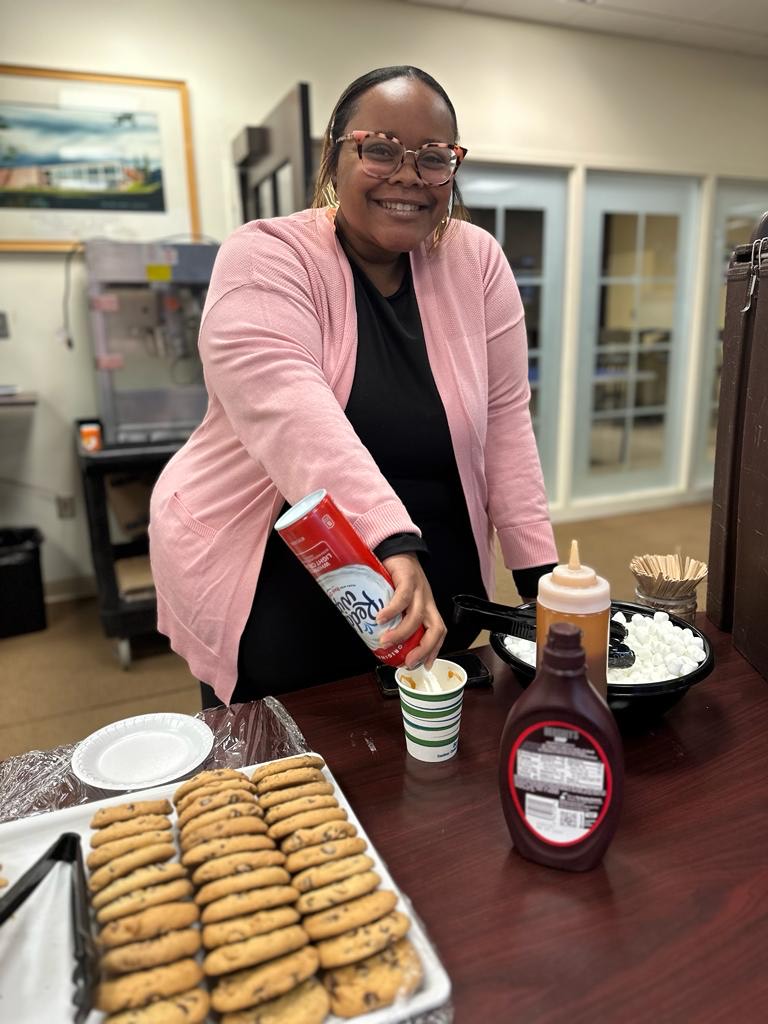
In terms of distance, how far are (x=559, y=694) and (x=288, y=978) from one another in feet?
0.94

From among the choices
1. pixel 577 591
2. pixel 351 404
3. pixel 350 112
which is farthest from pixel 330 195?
pixel 577 591

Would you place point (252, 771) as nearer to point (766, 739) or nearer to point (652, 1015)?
point (652, 1015)

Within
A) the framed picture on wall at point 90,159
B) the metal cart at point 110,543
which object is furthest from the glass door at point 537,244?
the metal cart at point 110,543

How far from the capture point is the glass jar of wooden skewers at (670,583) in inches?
42.3

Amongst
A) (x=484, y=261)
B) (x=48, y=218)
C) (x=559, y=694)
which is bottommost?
(x=559, y=694)

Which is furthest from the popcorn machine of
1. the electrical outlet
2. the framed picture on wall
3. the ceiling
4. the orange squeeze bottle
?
the orange squeeze bottle

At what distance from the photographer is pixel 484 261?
1.17 m

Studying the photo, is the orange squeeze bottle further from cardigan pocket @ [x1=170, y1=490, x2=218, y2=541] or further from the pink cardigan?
cardigan pocket @ [x1=170, y1=490, x2=218, y2=541]

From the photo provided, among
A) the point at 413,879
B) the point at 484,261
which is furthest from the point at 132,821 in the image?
the point at 484,261

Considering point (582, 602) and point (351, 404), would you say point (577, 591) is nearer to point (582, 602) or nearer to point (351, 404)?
point (582, 602)

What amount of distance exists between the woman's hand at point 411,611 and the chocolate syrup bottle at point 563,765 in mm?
155

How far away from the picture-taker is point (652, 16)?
369cm

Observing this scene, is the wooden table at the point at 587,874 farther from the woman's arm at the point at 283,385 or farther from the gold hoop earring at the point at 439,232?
the gold hoop earring at the point at 439,232

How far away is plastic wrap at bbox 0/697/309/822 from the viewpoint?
734mm
